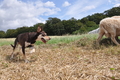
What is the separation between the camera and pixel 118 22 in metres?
5.32

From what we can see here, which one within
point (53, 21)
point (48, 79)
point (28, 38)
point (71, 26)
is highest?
point (53, 21)

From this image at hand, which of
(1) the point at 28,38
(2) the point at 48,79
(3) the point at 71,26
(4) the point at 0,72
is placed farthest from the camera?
(3) the point at 71,26

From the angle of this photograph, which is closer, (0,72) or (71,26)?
(0,72)

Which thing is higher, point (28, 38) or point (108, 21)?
point (108, 21)

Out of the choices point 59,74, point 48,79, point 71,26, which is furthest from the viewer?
point 71,26

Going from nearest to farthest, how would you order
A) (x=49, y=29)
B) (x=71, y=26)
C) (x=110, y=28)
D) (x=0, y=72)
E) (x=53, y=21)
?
1. (x=0, y=72)
2. (x=110, y=28)
3. (x=49, y=29)
4. (x=71, y=26)
5. (x=53, y=21)

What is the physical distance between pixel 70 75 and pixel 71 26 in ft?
184

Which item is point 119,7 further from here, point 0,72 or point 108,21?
point 0,72

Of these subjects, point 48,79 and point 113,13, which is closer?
point 48,79

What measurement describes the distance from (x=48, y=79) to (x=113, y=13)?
60931 millimetres

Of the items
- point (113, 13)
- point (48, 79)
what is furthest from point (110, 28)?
point (113, 13)

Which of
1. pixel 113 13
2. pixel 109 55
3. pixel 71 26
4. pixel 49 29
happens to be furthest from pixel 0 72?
pixel 113 13

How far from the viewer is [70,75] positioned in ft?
8.46

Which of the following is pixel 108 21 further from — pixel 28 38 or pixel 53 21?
pixel 53 21
